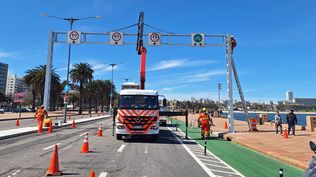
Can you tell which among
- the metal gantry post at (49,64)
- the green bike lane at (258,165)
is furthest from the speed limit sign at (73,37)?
the green bike lane at (258,165)

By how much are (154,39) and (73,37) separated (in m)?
6.51

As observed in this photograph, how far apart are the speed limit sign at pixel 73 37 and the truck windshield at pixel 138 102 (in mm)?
9973

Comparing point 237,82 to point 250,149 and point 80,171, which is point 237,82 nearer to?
→ point 250,149

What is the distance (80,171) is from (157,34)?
1817cm

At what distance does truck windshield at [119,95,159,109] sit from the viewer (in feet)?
58.7

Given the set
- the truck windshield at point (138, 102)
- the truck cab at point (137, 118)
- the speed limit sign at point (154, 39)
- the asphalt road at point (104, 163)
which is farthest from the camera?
the speed limit sign at point (154, 39)

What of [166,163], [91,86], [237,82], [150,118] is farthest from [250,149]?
A: [91,86]

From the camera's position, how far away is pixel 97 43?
26.1 meters

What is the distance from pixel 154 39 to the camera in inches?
1022

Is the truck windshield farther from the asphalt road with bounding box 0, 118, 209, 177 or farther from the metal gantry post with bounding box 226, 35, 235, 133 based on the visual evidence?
the metal gantry post with bounding box 226, 35, 235, 133

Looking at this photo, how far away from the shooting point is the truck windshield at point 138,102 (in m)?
17.9

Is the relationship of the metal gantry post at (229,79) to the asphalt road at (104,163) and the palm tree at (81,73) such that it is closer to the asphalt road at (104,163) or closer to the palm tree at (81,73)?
the asphalt road at (104,163)

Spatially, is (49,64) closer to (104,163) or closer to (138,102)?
(138,102)

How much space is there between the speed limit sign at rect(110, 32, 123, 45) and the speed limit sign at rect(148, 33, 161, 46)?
232 cm
